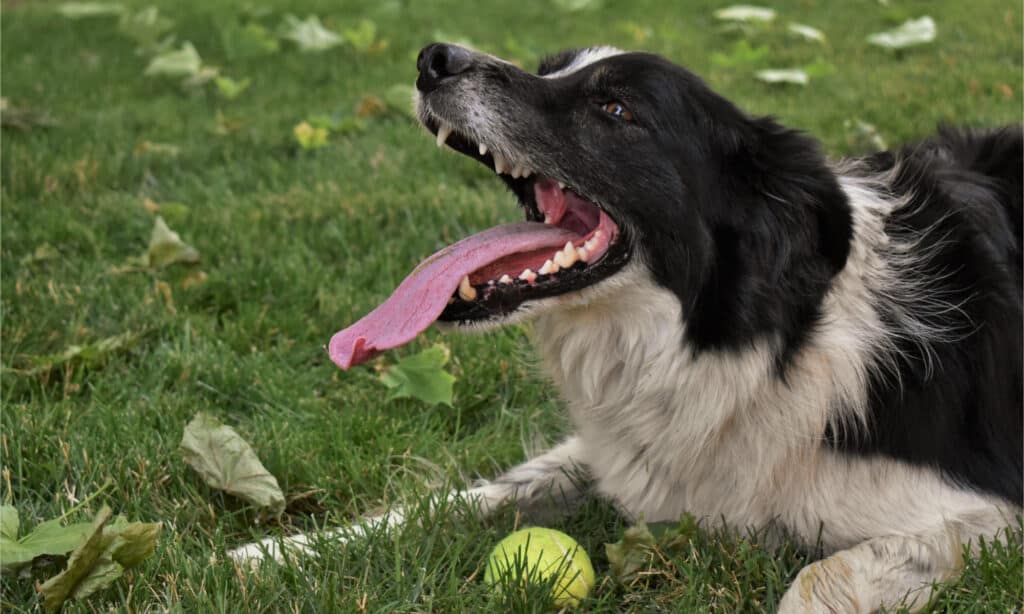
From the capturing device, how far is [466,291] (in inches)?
98.0

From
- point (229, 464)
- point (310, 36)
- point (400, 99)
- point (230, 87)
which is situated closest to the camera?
point (229, 464)

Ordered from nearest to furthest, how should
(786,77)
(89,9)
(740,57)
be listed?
(786,77)
(740,57)
(89,9)

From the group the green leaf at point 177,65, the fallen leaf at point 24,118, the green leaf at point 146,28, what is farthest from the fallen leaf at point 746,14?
the fallen leaf at point 24,118

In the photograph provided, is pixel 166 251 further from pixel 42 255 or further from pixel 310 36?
pixel 310 36

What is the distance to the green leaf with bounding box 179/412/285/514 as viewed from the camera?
2.76 meters

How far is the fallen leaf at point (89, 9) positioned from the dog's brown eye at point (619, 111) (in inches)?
265

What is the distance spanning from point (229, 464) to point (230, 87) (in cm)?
399

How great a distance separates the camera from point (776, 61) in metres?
6.74

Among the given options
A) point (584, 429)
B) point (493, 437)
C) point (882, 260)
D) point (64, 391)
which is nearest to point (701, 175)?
point (882, 260)

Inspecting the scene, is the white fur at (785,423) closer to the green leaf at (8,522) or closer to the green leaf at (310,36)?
the green leaf at (8,522)

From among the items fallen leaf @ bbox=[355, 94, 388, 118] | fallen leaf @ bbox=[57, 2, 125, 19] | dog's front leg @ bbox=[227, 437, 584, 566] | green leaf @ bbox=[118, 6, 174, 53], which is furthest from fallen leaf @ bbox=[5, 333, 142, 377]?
fallen leaf @ bbox=[57, 2, 125, 19]

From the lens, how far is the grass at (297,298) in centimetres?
243

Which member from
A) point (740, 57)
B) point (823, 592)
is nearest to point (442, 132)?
point (823, 592)

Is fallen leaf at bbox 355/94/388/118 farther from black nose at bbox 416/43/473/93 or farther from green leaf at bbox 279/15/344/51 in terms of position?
black nose at bbox 416/43/473/93
